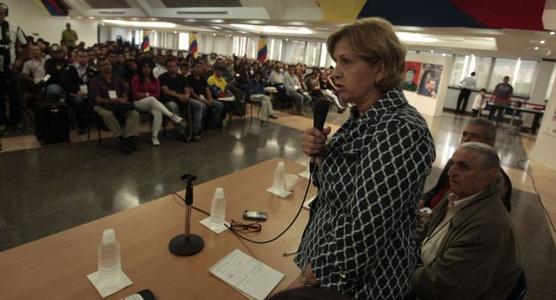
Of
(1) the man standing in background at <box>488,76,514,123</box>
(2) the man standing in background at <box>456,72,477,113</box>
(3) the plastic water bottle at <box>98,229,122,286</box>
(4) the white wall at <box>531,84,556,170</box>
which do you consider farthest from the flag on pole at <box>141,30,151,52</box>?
(3) the plastic water bottle at <box>98,229,122,286</box>

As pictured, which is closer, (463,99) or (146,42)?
(463,99)

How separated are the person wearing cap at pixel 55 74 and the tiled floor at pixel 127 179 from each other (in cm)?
75

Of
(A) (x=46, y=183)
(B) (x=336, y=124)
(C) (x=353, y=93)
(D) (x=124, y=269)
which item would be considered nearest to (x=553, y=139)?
(B) (x=336, y=124)

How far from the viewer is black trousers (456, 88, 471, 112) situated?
42.3 ft

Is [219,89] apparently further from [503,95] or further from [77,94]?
[503,95]

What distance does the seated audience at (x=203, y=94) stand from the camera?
5.97m

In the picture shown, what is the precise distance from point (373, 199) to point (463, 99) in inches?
572

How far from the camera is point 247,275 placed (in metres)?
1.25

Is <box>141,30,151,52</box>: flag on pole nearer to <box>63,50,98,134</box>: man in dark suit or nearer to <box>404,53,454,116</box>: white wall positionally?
<box>404,53,454,116</box>: white wall

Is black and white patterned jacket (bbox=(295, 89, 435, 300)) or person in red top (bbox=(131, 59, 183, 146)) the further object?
person in red top (bbox=(131, 59, 183, 146))

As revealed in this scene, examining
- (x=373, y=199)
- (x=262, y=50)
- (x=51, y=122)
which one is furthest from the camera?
(x=262, y=50)

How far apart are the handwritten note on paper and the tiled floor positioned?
2.00 metres

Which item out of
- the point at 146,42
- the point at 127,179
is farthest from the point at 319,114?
the point at 146,42

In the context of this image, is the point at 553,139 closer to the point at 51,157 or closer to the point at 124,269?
the point at 124,269
